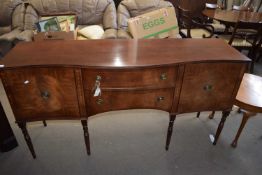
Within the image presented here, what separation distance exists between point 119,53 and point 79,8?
6.82 feet

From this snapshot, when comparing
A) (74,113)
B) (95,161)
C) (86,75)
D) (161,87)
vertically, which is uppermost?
(86,75)

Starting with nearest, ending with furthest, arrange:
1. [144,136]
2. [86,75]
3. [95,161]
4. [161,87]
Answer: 1. [86,75]
2. [161,87]
3. [95,161]
4. [144,136]

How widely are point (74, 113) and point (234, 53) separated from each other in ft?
3.77

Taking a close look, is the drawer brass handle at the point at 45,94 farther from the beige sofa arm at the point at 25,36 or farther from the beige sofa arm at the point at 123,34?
the beige sofa arm at the point at 25,36

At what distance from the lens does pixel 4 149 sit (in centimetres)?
163

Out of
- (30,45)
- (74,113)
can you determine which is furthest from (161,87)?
(30,45)

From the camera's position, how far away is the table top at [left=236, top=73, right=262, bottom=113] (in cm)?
149

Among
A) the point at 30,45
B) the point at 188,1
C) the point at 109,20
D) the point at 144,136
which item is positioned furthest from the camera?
the point at 188,1

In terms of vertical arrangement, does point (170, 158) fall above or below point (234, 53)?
below

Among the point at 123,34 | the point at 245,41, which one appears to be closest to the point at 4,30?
the point at 123,34

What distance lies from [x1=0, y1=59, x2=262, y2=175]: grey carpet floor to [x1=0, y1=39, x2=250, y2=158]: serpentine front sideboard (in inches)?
18.2

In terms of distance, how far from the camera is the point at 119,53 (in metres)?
1.29

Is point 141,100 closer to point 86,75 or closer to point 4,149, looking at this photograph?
point 86,75

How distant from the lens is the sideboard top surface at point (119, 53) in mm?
1136
